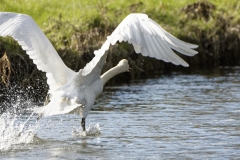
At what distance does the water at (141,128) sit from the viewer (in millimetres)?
8516

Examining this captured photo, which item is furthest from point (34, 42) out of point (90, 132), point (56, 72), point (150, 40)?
point (150, 40)

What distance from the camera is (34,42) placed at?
30.8ft

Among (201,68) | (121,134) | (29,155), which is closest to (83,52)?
(201,68)

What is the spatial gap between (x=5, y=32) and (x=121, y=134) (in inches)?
88.1

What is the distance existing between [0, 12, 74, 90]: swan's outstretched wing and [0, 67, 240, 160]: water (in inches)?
31.2

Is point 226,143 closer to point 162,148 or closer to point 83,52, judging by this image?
point 162,148

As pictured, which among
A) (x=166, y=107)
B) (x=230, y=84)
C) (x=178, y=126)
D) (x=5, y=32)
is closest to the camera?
(x=5, y=32)

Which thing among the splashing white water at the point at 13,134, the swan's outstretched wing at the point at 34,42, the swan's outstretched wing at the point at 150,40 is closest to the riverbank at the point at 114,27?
the splashing white water at the point at 13,134

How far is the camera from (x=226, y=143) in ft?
28.6

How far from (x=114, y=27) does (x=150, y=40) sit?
24.7 ft

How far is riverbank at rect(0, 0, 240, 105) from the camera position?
13.7 m

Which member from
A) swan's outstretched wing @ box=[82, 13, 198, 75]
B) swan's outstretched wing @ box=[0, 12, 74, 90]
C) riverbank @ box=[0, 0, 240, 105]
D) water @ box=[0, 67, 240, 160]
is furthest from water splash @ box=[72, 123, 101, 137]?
riverbank @ box=[0, 0, 240, 105]

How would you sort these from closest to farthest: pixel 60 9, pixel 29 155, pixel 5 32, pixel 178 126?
pixel 29 155 < pixel 5 32 < pixel 178 126 < pixel 60 9

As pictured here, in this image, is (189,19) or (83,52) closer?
(83,52)
